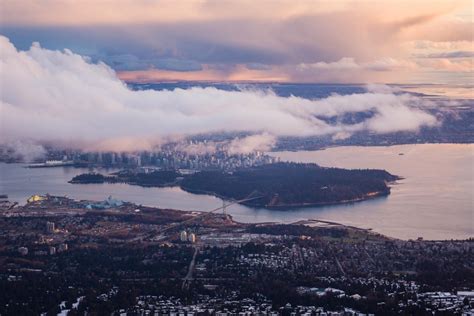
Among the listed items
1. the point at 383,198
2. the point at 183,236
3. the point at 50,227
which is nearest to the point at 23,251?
the point at 50,227

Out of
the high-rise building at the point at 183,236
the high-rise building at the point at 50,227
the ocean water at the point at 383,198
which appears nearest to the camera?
the high-rise building at the point at 183,236

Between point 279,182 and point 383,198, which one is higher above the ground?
point 279,182

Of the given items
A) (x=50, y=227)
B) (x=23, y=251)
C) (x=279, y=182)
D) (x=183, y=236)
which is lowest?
(x=23, y=251)

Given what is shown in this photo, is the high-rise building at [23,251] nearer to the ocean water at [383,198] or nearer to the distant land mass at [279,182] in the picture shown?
the ocean water at [383,198]

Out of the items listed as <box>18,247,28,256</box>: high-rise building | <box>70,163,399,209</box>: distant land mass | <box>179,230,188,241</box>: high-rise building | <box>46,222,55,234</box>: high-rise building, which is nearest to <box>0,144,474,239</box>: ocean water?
<box>70,163,399,209</box>: distant land mass

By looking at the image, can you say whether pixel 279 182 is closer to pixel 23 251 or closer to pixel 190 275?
pixel 23 251

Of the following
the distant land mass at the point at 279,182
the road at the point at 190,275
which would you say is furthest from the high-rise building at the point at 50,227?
the distant land mass at the point at 279,182

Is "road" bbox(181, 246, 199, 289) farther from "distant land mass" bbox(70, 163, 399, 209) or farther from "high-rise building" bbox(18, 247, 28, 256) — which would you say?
"distant land mass" bbox(70, 163, 399, 209)

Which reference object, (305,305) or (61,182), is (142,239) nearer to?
(305,305)

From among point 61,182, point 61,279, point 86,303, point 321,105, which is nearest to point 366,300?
point 86,303
